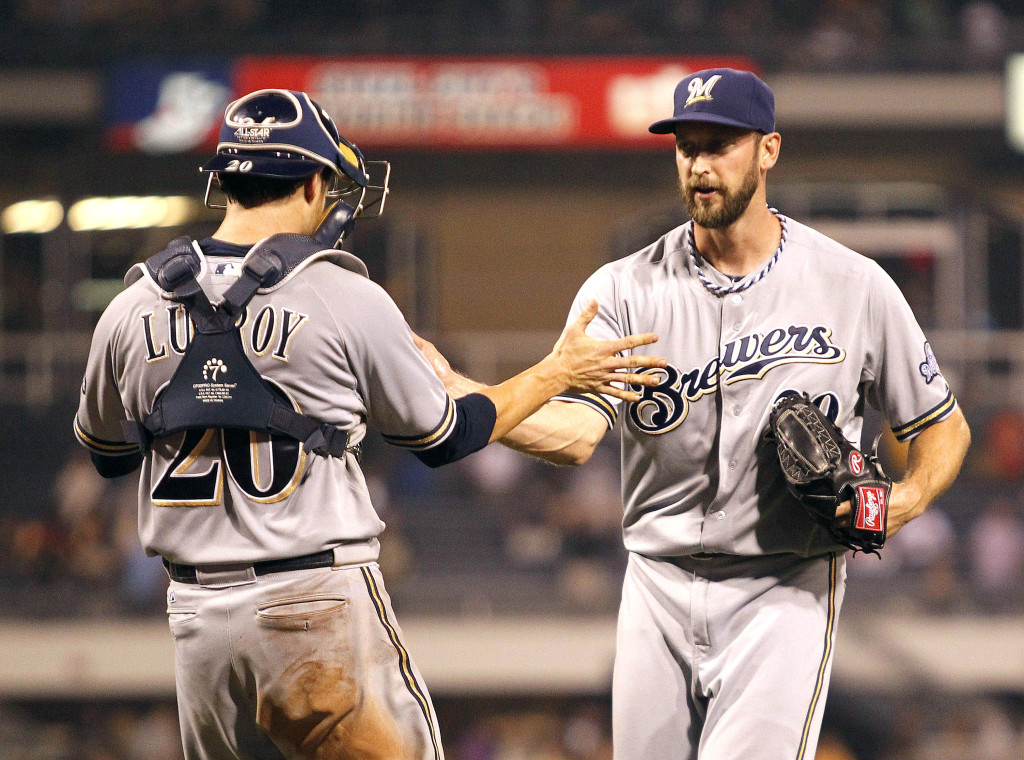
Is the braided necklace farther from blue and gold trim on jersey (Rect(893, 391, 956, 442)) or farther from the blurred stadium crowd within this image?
the blurred stadium crowd

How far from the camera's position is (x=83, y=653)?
11461 millimetres

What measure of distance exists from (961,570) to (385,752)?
10185 mm

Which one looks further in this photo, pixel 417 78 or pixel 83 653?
pixel 417 78

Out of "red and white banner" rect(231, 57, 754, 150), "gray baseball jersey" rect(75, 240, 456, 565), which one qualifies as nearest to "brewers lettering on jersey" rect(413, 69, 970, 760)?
"gray baseball jersey" rect(75, 240, 456, 565)

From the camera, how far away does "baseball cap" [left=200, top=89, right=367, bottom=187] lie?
2633 mm

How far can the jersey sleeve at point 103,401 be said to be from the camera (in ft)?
8.64

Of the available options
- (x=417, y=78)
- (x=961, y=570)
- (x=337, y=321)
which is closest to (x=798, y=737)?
(x=337, y=321)

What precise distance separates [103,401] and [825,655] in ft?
5.91

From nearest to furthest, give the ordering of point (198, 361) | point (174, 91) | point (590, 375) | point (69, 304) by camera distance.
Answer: point (198, 361)
point (590, 375)
point (174, 91)
point (69, 304)

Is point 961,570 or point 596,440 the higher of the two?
point 596,440

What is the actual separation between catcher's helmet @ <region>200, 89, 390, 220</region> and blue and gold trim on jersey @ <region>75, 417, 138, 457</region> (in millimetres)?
645

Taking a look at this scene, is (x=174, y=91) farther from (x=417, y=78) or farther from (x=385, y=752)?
(x=385, y=752)

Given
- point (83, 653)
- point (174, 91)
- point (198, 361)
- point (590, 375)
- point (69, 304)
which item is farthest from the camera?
point (69, 304)

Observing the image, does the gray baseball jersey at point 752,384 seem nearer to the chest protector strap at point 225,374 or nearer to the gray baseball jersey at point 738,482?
the gray baseball jersey at point 738,482
